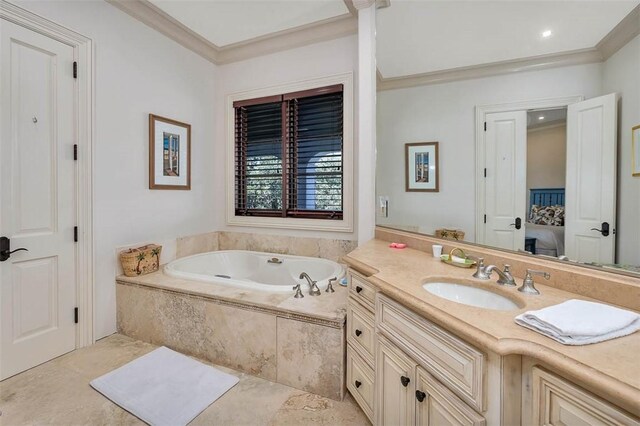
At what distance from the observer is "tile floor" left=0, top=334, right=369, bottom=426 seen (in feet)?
4.96

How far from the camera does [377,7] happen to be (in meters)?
2.17

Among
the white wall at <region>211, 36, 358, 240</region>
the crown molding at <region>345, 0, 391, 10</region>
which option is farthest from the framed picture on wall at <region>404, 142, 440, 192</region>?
the crown molding at <region>345, 0, 391, 10</region>

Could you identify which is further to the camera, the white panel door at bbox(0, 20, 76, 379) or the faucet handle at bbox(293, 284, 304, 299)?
the faucet handle at bbox(293, 284, 304, 299)

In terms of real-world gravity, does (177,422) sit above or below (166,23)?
below

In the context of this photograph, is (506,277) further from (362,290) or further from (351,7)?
(351,7)

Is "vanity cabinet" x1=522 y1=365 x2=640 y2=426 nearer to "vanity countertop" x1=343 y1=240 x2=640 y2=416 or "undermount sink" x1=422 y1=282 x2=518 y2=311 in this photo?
"vanity countertop" x1=343 y1=240 x2=640 y2=416

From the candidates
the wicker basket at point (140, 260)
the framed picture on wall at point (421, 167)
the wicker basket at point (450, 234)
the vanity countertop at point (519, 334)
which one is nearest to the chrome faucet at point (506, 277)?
Answer: the vanity countertop at point (519, 334)

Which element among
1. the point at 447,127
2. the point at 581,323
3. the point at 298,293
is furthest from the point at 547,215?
the point at 298,293

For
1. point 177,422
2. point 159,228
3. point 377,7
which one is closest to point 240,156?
point 159,228

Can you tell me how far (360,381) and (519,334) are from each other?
41.2 inches

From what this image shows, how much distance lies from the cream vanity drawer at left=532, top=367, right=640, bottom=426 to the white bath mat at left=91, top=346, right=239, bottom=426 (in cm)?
163

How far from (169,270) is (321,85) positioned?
2.27 m

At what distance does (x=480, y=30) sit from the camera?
149cm

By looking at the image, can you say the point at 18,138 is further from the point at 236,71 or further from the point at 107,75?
the point at 236,71
